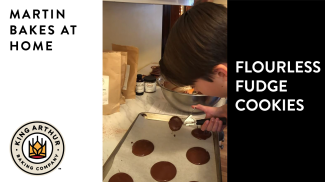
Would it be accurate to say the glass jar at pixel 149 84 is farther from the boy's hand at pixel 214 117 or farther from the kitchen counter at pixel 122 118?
the boy's hand at pixel 214 117

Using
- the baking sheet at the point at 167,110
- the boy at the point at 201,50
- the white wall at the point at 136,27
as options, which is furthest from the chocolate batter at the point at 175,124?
the white wall at the point at 136,27

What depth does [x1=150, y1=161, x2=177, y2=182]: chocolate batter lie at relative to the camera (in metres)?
0.72

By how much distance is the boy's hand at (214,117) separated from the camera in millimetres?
847

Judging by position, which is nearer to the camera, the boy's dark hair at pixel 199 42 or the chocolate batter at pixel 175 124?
the boy's dark hair at pixel 199 42

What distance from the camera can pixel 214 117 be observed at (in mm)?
911

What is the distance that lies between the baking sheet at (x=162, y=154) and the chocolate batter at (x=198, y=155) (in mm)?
13

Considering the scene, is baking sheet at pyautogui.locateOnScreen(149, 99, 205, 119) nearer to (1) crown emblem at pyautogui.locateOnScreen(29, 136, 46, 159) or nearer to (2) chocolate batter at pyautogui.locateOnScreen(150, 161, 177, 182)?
(2) chocolate batter at pyautogui.locateOnScreen(150, 161, 177, 182)

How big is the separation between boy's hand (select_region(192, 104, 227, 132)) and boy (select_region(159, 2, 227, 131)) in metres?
0.18

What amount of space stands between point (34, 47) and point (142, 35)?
115 cm

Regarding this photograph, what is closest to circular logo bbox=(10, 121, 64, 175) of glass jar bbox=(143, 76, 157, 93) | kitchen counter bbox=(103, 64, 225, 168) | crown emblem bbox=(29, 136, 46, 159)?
crown emblem bbox=(29, 136, 46, 159)

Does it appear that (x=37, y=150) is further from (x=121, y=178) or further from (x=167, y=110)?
(x=167, y=110)
